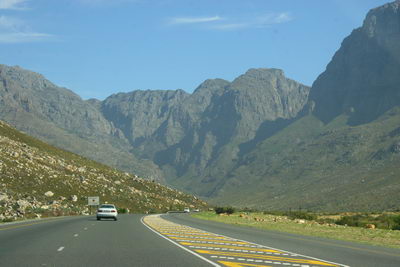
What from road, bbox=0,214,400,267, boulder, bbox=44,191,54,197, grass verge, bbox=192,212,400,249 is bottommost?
road, bbox=0,214,400,267

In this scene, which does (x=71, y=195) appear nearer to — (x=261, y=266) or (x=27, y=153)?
(x=27, y=153)

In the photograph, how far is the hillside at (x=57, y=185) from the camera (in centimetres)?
8225

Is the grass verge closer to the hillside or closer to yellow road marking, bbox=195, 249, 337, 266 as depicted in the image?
yellow road marking, bbox=195, 249, 337, 266

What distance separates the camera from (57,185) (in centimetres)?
10125

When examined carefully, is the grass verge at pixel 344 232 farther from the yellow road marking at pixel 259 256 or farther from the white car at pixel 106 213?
the white car at pixel 106 213

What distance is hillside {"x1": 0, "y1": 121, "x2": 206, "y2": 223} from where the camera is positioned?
82.2m

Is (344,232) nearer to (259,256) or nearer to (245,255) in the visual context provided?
(245,255)

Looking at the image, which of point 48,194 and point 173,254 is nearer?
point 173,254

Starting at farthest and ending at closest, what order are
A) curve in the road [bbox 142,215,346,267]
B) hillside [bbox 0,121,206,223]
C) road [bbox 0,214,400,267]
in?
hillside [bbox 0,121,206,223] → curve in the road [bbox 142,215,346,267] → road [bbox 0,214,400,267]

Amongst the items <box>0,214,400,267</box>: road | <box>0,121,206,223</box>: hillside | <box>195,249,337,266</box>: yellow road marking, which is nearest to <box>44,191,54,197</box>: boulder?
<box>0,121,206,223</box>: hillside

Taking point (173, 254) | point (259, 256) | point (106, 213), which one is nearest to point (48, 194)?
point (106, 213)

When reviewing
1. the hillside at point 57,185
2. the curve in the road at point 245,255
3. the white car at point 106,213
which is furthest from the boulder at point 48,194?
the curve in the road at point 245,255

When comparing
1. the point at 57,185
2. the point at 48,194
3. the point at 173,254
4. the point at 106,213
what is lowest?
the point at 173,254

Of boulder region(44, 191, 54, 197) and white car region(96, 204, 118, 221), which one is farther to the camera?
boulder region(44, 191, 54, 197)
